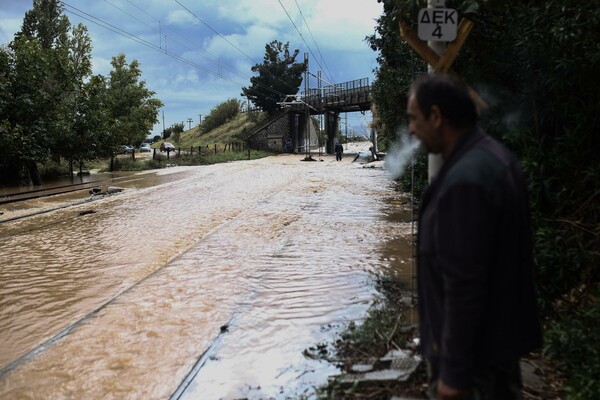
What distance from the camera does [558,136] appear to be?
5.32 metres

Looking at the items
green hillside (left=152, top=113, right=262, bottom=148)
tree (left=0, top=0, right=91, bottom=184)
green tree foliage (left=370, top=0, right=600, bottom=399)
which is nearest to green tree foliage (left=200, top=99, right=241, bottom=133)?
green hillside (left=152, top=113, right=262, bottom=148)

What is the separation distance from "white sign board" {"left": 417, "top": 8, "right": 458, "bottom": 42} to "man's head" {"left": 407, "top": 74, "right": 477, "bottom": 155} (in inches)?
86.8

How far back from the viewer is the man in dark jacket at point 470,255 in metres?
1.70

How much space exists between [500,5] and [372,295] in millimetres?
3492

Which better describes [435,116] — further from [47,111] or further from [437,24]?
[47,111]

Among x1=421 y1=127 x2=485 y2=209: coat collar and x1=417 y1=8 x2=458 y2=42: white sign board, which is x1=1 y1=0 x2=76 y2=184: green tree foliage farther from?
x1=421 y1=127 x2=485 y2=209: coat collar

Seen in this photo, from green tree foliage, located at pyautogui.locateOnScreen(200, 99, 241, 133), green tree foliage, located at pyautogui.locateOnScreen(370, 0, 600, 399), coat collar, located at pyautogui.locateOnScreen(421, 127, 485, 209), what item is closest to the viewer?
coat collar, located at pyautogui.locateOnScreen(421, 127, 485, 209)

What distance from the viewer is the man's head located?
1.87 metres

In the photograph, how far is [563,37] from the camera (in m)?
4.76

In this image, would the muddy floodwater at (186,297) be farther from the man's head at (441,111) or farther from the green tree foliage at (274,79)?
the green tree foliage at (274,79)

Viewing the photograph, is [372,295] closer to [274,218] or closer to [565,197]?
[565,197]

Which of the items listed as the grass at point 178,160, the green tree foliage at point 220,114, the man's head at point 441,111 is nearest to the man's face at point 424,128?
the man's head at point 441,111

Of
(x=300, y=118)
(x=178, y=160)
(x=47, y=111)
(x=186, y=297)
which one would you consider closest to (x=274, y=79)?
(x=300, y=118)

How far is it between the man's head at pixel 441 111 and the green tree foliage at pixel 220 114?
79.3 m
